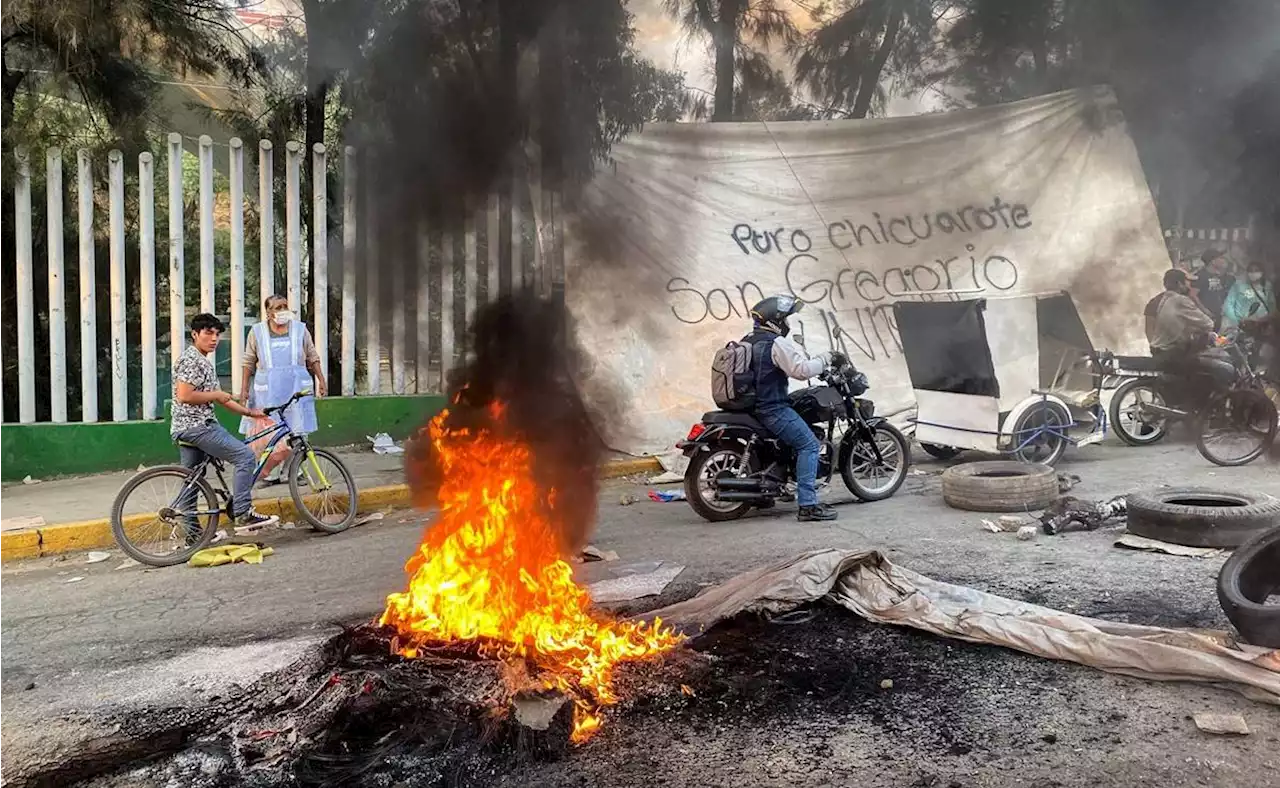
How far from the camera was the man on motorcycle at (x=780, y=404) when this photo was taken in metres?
6.39

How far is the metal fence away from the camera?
7848mm

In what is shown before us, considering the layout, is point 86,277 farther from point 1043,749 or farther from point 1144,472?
point 1144,472

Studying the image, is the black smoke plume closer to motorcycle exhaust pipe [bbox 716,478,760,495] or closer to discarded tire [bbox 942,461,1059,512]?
motorcycle exhaust pipe [bbox 716,478,760,495]

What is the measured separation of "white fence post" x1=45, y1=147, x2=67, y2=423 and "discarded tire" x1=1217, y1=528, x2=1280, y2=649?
28.1 ft

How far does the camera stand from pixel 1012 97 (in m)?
9.88

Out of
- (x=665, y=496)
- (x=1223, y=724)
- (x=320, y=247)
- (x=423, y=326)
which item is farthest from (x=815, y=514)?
(x=320, y=247)

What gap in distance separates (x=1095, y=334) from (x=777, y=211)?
3602 millimetres

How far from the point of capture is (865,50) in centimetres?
846

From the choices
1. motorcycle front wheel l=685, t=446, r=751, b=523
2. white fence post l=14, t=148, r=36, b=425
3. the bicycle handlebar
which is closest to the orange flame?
motorcycle front wheel l=685, t=446, r=751, b=523

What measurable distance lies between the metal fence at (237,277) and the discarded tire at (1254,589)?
4.89 meters

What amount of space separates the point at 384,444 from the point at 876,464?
15.8 ft

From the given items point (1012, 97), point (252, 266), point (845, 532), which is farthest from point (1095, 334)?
point (252, 266)

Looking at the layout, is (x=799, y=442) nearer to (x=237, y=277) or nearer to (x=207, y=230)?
(x=237, y=277)

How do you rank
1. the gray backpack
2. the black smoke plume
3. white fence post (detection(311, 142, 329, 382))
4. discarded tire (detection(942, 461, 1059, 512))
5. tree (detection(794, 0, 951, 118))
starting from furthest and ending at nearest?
white fence post (detection(311, 142, 329, 382)) → tree (detection(794, 0, 951, 118)) → the gray backpack → discarded tire (detection(942, 461, 1059, 512)) → the black smoke plume
